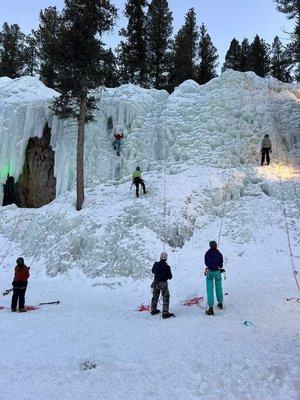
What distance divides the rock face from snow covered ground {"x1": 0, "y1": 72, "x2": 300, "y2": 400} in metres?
0.79

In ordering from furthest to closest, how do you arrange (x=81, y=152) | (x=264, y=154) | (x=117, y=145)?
(x=117, y=145)
(x=264, y=154)
(x=81, y=152)

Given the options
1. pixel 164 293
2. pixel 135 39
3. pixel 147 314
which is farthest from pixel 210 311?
pixel 135 39

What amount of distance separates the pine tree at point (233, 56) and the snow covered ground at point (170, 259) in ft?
59.8

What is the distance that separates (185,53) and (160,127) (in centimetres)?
1631

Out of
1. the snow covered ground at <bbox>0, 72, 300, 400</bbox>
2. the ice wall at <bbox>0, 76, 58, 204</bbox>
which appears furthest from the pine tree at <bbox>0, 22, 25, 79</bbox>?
the snow covered ground at <bbox>0, 72, 300, 400</bbox>

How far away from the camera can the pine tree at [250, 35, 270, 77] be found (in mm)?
39969

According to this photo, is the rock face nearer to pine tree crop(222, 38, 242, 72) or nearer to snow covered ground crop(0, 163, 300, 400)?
snow covered ground crop(0, 163, 300, 400)

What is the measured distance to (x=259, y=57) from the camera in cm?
4028

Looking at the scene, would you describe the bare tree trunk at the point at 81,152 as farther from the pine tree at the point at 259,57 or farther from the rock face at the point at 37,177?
the pine tree at the point at 259,57

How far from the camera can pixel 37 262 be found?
16359 millimetres

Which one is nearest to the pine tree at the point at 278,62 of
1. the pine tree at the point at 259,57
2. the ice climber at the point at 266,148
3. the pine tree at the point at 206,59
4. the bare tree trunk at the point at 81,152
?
the pine tree at the point at 259,57

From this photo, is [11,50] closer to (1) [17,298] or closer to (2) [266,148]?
(2) [266,148]

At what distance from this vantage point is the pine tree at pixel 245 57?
1639 inches

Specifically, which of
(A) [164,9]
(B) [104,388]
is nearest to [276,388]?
(B) [104,388]
